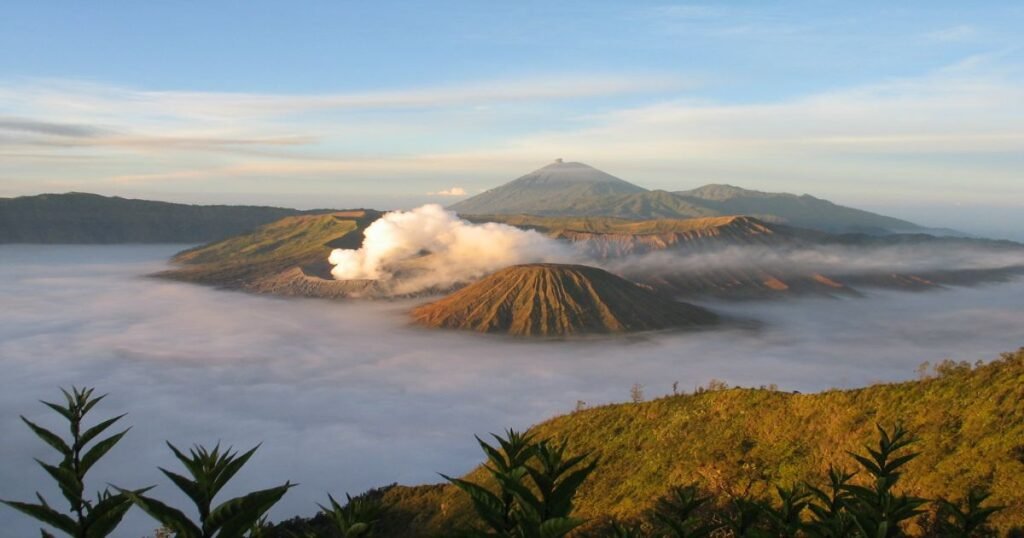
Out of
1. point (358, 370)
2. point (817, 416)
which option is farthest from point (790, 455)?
point (358, 370)

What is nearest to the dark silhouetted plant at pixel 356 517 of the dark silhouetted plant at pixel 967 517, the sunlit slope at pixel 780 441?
the dark silhouetted plant at pixel 967 517

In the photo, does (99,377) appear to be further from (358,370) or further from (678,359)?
(678,359)

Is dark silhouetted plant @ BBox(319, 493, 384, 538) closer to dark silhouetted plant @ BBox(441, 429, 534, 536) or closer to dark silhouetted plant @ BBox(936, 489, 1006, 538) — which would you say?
dark silhouetted plant @ BBox(441, 429, 534, 536)

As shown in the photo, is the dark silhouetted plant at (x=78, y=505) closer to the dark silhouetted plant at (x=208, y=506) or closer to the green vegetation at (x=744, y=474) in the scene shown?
the green vegetation at (x=744, y=474)

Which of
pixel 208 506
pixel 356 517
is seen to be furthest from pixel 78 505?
pixel 356 517

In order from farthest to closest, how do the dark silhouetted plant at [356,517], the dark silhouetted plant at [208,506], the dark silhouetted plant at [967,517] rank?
1. the dark silhouetted plant at [967,517]
2. the dark silhouetted plant at [356,517]
3. the dark silhouetted plant at [208,506]

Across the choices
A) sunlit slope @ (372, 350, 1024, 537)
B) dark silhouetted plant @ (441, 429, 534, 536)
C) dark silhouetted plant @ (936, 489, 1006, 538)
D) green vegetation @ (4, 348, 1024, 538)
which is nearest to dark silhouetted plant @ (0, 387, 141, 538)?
green vegetation @ (4, 348, 1024, 538)

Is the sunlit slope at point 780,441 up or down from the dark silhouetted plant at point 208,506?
down
